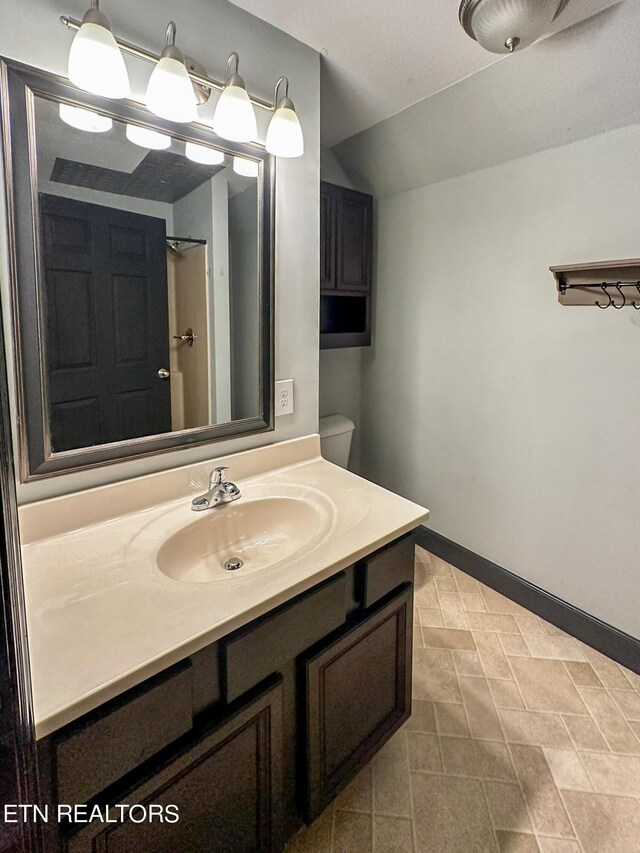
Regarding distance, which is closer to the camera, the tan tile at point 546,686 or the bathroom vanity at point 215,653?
the bathroom vanity at point 215,653

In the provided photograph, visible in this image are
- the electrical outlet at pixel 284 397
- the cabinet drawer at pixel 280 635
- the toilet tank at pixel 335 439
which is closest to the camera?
the cabinet drawer at pixel 280 635

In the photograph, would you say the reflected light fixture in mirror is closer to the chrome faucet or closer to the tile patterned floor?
the chrome faucet

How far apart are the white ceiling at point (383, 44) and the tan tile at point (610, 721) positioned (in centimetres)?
219

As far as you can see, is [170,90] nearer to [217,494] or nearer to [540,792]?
[217,494]

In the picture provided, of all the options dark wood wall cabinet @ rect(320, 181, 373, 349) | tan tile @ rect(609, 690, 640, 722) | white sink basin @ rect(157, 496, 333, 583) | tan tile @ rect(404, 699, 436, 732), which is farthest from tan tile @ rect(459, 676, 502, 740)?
dark wood wall cabinet @ rect(320, 181, 373, 349)

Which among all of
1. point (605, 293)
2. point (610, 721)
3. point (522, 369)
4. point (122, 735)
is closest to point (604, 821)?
point (610, 721)

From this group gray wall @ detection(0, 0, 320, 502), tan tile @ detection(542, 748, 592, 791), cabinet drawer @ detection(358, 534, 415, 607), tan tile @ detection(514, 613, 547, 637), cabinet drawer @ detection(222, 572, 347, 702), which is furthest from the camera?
tan tile @ detection(514, 613, 547, 637)

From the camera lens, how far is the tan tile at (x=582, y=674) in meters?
1.67

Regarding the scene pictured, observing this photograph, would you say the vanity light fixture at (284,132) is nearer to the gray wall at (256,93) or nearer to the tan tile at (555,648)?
the gray wall at (256,93)

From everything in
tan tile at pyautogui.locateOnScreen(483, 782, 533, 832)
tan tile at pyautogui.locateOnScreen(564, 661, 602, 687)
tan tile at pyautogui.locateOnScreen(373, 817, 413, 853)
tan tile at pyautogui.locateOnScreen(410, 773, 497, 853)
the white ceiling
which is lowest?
tan tile at pyautogui.locateOnScreen(373, 817, 413, 853)

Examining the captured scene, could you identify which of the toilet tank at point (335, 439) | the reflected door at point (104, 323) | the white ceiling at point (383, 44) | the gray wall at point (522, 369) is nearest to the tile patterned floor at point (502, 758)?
the gray wall at point (522, 369)

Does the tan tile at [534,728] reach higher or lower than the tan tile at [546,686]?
lower

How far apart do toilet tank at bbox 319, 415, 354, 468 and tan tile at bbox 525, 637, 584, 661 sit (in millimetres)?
1192

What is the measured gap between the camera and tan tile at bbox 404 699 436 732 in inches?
59.1
